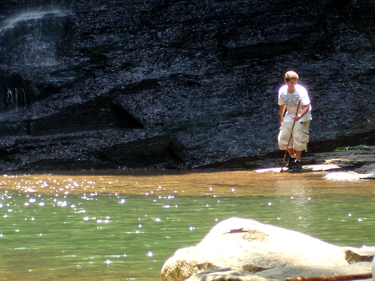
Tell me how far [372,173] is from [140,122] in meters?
8.09

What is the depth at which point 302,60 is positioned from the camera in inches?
670

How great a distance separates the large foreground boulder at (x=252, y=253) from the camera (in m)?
3.48

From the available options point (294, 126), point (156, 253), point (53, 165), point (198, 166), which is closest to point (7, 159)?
point (53, 165)

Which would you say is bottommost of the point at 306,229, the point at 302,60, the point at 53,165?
the point at 306,229

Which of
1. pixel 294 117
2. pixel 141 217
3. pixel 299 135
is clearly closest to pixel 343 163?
pixel 299 135

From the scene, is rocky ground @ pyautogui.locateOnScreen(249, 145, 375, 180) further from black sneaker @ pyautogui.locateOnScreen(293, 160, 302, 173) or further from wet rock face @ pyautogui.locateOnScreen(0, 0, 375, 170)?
wet rock face @ pyautogui.locateOnScreen(0, 0, 375, 170)

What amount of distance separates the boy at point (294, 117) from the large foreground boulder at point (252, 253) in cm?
750

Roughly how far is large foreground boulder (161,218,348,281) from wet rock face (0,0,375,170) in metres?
10.5

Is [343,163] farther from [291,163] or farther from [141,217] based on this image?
[141,217]

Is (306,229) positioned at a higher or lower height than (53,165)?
lower

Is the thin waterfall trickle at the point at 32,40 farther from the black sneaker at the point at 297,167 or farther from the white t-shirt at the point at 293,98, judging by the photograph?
the black sneaker at the point at 297,167

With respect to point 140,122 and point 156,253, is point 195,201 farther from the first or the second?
point 140,122

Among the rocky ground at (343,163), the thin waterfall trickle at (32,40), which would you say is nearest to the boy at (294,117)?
the rocky ground at (343,163)

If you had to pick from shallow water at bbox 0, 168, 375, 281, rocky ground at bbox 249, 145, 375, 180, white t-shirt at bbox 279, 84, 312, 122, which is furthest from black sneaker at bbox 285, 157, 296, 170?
shallow water at bbox 0, 168, 375, 281
